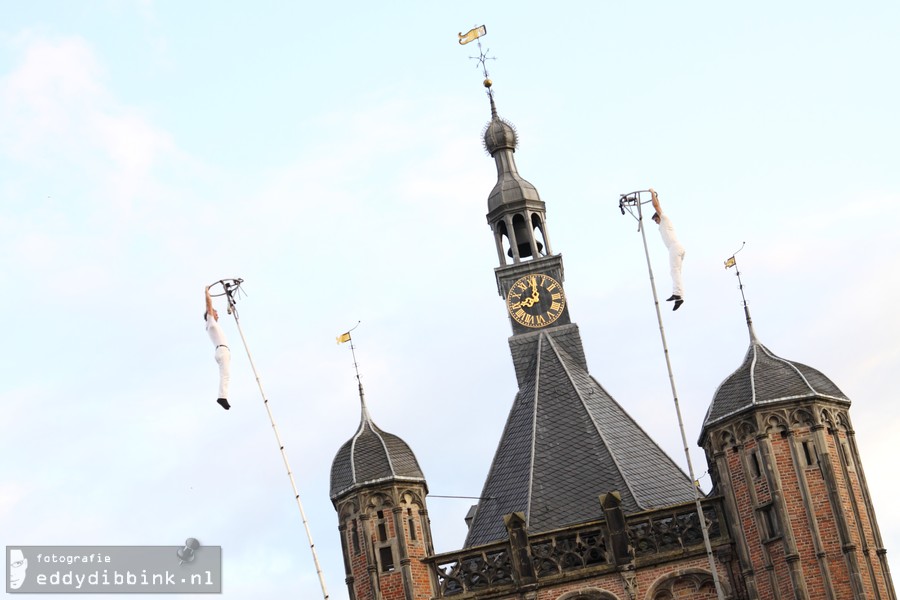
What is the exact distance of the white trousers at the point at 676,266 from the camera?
5272 cm

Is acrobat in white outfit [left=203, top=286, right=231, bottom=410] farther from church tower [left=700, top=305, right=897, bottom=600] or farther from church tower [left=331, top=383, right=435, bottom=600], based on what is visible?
church tower [left=700, top=305, right=897, bottom=600]

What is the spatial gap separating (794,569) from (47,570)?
69.4ft

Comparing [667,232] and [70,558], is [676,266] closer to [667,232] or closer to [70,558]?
[667,232]

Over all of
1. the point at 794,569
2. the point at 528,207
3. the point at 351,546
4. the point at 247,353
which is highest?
the point at 528,207

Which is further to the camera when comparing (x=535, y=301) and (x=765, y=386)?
(x=535, y=301)

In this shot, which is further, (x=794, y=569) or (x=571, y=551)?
(x=571, y=551)

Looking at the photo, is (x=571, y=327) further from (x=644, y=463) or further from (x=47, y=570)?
(x=47, y=570)

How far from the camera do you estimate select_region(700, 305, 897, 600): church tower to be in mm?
51000

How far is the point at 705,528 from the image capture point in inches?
2029

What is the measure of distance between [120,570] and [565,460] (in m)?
13.4

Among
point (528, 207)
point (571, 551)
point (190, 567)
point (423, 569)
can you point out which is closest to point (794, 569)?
point (571, 551)

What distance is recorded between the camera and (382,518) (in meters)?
55.8

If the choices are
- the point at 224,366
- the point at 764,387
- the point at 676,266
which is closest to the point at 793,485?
the point at 764,387

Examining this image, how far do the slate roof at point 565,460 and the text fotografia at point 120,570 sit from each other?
25.9ft
